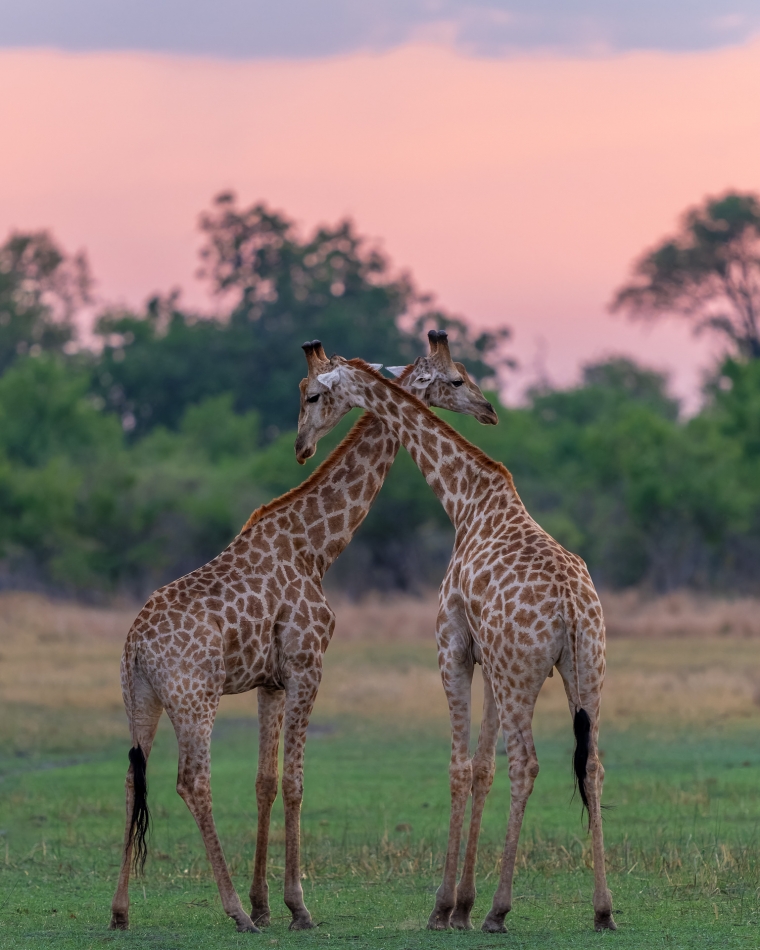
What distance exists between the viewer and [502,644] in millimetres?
8141

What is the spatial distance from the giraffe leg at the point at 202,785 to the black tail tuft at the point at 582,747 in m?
1.82

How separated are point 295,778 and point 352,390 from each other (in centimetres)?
230

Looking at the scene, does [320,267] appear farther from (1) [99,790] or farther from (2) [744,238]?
(1) [99,790]

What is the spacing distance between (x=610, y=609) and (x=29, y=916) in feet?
89.9

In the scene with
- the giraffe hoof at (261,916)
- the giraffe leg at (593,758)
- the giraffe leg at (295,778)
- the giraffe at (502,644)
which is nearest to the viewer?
the giraffe leg at (593,758)

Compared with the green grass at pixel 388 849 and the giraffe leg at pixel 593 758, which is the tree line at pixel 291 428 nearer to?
the green grass at pixel 388 849

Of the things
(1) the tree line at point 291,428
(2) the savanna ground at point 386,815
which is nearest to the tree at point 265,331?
(1) the tree line at point 291,428

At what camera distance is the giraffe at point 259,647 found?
8.25m

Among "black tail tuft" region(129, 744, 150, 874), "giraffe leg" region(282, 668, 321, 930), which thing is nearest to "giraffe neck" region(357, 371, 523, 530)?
"giraffe leg" region(282, 668, 321, 930)

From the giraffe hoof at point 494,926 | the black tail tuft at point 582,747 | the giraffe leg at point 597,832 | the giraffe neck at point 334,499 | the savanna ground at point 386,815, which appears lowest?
the savanna ground at point 386,815

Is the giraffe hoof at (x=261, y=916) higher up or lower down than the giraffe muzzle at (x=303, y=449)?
lower down

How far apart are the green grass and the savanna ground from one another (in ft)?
0.08

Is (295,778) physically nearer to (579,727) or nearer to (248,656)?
(248,656)

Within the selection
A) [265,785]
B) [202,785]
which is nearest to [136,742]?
[202,785]
